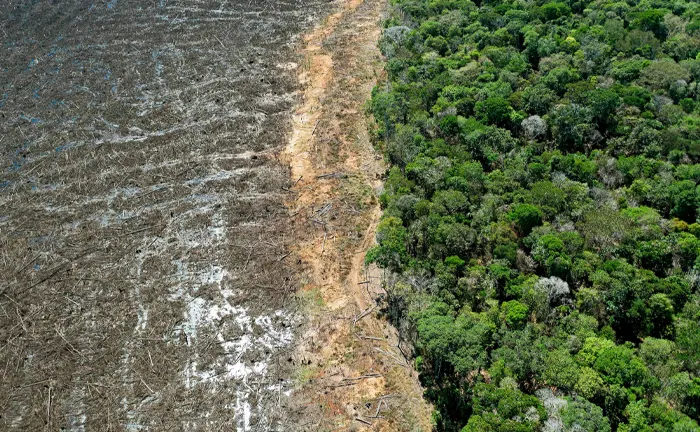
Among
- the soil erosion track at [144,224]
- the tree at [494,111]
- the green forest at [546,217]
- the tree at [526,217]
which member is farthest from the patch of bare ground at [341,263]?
the tree at [526,217]

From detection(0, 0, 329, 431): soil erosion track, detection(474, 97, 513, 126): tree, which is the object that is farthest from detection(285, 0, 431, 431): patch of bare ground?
detection(474, 97, 513, 126): tree

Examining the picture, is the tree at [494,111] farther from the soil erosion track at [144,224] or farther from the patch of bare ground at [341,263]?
the soil erosion track at [144,224]

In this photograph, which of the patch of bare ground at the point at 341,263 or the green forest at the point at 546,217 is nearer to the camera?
the green forest at the point at 546,217

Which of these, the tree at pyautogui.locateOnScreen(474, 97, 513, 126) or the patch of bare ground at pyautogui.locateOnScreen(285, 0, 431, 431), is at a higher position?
the tree at pyautogui.locateOnScreen(474, 97, 513, 126)

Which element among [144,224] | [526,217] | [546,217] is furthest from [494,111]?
[144,224]

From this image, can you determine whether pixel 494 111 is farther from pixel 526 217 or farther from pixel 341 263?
pixel 341 263

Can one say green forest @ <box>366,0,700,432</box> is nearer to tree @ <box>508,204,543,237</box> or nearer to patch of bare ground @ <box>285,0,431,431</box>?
tree @ <box>508,204,543,237</box>
